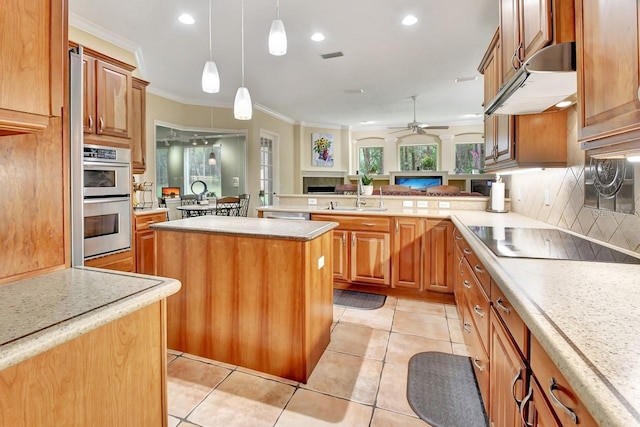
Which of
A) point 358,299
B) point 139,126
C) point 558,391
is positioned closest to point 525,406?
point 558,391

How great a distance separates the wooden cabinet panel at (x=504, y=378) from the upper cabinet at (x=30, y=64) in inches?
61.6

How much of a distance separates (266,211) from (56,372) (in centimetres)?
314

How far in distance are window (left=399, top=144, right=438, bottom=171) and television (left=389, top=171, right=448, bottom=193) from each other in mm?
282

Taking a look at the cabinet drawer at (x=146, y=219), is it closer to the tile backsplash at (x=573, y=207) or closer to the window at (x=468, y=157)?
the tile backsplash at (x=573, y=207)

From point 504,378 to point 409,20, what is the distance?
10.8 feet

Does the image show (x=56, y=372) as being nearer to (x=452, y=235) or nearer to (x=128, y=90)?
(x=452, y=235)

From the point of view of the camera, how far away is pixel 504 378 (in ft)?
3.83

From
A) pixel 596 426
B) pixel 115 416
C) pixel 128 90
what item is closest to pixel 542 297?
pixel 596 426

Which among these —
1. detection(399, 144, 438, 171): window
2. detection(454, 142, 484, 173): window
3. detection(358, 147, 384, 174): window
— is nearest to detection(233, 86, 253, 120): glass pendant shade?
detection(358, 147, 384, 174): window

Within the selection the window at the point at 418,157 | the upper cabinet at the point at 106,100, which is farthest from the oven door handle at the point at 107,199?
the window at the point at 418,157

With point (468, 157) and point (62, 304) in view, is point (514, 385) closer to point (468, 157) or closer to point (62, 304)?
point (62, 304)

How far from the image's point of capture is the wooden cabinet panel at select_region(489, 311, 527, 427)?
3.25 ft

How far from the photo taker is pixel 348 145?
9.09 meters

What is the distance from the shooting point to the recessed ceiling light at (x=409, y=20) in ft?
10.4
